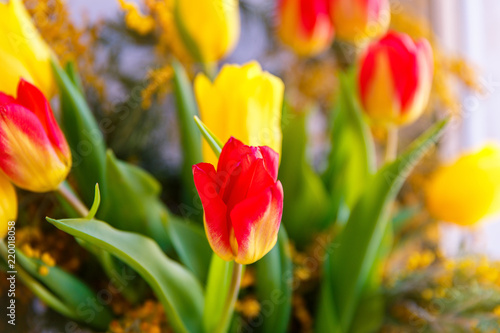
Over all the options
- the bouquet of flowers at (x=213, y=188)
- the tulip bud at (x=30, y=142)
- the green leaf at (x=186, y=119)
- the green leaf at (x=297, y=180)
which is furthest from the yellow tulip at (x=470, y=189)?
the tulip bud at (x=30, y=142)

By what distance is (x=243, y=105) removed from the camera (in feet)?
1.18

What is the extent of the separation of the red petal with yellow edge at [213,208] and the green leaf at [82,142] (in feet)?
0.51

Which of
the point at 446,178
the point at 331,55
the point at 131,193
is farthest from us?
the point at 331,55

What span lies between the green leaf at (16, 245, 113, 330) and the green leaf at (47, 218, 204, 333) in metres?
0.08

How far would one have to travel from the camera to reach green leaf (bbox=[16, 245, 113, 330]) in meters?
0.38

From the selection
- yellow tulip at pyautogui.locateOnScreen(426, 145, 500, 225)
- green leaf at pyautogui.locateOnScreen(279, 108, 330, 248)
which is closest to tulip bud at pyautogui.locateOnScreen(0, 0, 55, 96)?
green leaf at pyautogui.locateOnScreen(279, 108, 330, 248)

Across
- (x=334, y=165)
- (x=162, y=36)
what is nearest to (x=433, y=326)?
(x=334, y=165)

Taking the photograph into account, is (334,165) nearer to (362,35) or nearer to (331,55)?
(362,35)

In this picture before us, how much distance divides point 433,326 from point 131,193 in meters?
0.29

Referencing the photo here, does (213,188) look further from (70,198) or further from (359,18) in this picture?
(359,18)

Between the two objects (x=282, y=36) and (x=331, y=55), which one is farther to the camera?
(x=331, y=55)

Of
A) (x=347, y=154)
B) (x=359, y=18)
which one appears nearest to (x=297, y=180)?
(x=347, y=154)

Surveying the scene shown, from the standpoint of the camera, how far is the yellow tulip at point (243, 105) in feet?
1.18

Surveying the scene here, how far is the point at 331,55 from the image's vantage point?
2.41ft
